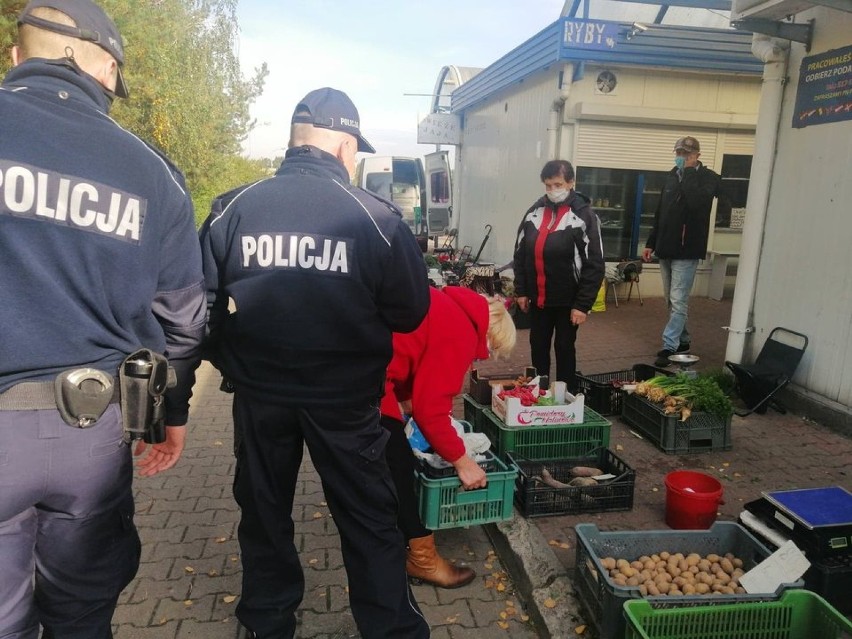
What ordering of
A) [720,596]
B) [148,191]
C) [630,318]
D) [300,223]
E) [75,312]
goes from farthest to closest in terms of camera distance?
[630,318] → [720,596] → [300,223] → [148,191] → [75,312]

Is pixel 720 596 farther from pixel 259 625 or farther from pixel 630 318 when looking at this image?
pixel 630 318

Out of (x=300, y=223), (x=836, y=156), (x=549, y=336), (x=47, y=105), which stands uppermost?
(x=836, y=156)

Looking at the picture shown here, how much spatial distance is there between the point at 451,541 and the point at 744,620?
64.7 inches

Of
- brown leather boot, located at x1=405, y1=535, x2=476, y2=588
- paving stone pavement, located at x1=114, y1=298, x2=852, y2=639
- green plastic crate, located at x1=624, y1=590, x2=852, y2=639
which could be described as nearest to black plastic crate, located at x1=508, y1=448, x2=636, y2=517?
paving stone pavement, located at x1=114, y1=298, x2=852, y2=639

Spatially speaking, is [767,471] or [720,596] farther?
[767,471]

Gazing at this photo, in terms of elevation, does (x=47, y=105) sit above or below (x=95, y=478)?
above

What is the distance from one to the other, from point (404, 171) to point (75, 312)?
1787cm

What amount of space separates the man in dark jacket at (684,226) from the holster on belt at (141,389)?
19.4ft

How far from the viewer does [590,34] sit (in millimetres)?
9492

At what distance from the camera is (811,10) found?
17.4 feet

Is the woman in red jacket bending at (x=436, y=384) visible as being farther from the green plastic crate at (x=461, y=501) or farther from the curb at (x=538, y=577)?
the curb at (x=538, y=577)

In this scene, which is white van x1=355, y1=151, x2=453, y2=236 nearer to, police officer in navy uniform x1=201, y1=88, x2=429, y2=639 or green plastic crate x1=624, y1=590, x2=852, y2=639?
police officer in navy uniform x1=201, y1=88, x2=429, y2=639

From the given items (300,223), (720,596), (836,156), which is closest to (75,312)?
(300,223)

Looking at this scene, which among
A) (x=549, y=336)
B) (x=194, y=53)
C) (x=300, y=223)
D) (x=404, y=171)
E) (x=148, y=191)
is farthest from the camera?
(x=404, y=171)
